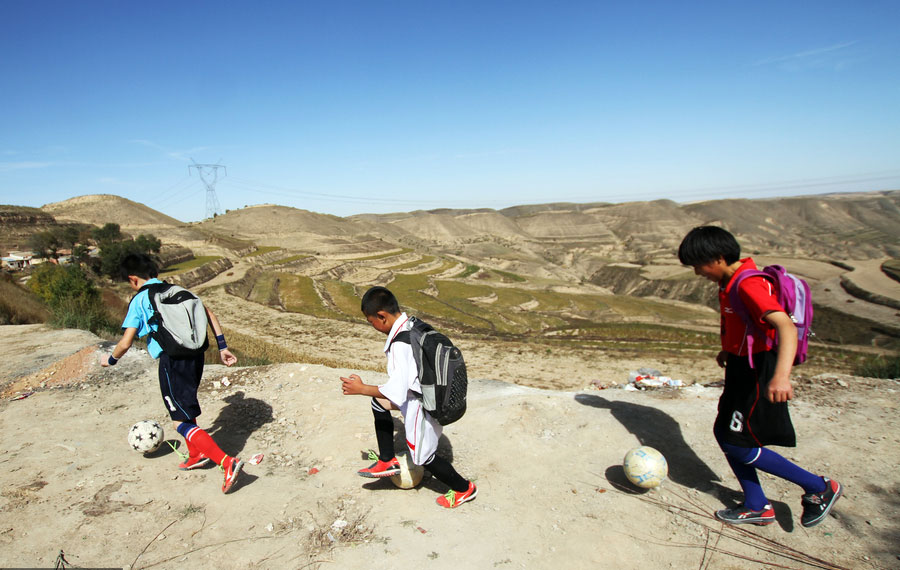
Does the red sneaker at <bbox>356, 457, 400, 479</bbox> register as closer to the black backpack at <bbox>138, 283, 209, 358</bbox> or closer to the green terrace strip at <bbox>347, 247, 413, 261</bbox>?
the black backpack at <bbox>138, 283, 209, 358</bbox>

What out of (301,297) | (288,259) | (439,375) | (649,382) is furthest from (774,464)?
(288,259)

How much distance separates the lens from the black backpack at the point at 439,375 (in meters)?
4.24

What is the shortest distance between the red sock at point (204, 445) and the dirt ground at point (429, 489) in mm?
394

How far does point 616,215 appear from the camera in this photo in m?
178

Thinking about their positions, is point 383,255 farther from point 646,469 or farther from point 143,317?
point 646,469

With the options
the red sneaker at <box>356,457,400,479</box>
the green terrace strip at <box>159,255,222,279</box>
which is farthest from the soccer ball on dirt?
the green terrace strip at <box>159,255,222,279</box>

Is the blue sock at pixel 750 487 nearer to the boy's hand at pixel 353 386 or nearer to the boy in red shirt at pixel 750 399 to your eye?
the boy in red shirt at pixel 750 399

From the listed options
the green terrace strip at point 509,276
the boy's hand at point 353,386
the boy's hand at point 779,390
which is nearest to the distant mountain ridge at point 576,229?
the green terrace strip at point 509,276

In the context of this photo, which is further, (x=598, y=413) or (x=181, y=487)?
(x=598, y=413)

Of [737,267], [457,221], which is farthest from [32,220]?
[457,221]

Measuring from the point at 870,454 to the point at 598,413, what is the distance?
354 cm

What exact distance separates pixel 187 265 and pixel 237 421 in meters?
66.0

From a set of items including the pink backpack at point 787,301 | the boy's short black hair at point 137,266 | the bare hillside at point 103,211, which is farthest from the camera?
the bare hillside at point 103,211

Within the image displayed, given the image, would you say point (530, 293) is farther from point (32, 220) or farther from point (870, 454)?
point (32, 220)
